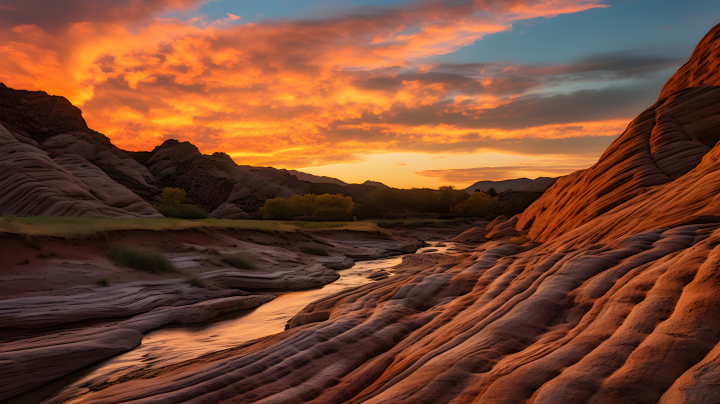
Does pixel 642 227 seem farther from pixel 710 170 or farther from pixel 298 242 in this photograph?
pixel 298 242

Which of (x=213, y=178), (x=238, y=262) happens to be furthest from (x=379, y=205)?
(x=238, y=262)

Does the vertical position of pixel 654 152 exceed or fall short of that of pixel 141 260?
it exceeds it

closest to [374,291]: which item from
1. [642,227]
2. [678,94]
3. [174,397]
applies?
[174,397]

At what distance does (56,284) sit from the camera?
925 cm

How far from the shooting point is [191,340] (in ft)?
23.9

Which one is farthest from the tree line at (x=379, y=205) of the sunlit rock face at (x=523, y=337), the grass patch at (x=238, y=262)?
the sunlit rock face at (x=523, y=337)

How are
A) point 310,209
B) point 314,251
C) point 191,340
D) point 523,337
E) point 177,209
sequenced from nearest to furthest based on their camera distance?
point 523,337
point 191,340
point 314,251
point 177,209
point 310,209

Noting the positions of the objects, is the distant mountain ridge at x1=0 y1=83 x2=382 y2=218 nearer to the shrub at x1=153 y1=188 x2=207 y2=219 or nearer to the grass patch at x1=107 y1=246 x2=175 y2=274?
the shrub at x1=153 y1=188 x2=207 y2=219

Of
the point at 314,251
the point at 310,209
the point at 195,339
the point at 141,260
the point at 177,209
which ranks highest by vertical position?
the point at 177,209

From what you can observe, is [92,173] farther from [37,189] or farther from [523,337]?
[523,337]

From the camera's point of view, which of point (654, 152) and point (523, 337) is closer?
point (523, 337)

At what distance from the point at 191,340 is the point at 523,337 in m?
5.93

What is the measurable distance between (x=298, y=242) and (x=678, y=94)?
1651 cm

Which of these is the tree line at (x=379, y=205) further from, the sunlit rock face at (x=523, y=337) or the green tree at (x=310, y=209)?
the sunlit rock face at (x=523, y=337)
